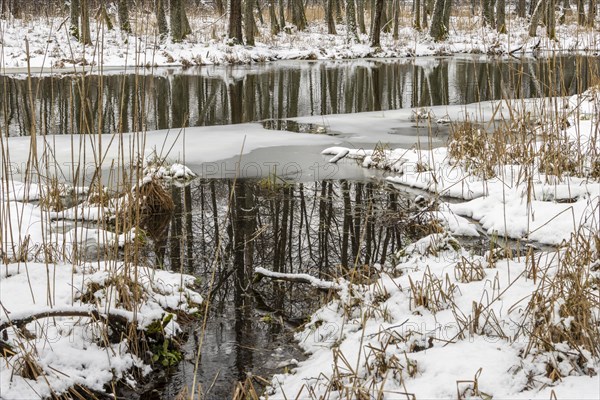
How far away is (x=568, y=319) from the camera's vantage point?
2699mm

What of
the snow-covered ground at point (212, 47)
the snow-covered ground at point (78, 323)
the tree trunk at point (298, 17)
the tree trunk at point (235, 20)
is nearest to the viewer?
the snow-covered ground at point (78, 323)

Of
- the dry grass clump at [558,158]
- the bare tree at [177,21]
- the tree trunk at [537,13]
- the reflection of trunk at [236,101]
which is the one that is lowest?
the dry grass clump at [558,158]

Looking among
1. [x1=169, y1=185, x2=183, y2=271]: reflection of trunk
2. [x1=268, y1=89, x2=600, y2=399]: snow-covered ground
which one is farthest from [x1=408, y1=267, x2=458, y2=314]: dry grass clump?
[x1=169, y1=185, x2=183, y2=271]: reflection of trunk

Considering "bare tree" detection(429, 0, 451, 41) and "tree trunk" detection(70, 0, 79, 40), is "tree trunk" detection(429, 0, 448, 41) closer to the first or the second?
"bare tree" detection(429, 0, 451, 41)

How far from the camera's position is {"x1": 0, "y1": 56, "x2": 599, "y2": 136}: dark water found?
34.3 ft

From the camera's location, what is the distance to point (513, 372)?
103 inches

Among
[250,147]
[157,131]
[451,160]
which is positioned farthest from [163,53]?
[451,160]

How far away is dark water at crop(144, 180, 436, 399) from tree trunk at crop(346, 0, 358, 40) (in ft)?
58.9

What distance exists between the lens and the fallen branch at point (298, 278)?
→ 3.86 meters

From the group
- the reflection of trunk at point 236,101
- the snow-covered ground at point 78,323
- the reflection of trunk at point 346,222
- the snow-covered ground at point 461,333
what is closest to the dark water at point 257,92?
the reflection of trunk at point 236,101

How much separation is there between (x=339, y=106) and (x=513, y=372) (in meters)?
10.1

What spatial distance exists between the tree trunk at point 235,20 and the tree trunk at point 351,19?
4422mm

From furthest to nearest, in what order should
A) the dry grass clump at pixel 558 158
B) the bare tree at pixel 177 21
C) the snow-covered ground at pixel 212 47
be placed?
1. the bare tree at pixel 177 21
2. the snow-covered ground at pixel 212 47
3. the dry grass clump at pixel 558 158

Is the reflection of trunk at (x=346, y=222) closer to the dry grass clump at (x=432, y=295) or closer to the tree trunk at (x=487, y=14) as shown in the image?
the dry grass clump at (x=432, y=295)
